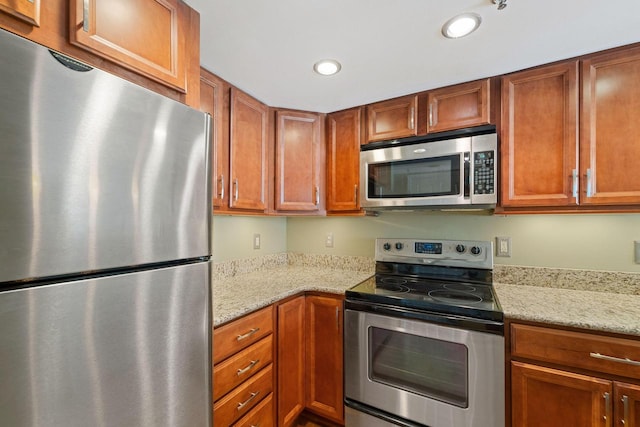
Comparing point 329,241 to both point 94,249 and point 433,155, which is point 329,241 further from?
point 94,249

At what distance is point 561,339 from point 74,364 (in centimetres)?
175

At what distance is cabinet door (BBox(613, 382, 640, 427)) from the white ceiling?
1550mm

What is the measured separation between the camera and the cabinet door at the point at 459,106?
1.70 meters

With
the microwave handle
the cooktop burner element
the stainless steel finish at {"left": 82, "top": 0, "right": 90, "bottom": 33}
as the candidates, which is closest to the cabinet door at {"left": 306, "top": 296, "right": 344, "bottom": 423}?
the cooktop burner element

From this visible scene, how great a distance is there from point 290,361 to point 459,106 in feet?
6.18

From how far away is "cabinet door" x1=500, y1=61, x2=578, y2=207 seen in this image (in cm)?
150

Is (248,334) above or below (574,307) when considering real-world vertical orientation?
below

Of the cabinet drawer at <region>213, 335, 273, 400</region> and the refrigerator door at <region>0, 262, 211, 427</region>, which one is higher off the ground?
the refrigerator door at <region>0, 262, 211, 427</region>

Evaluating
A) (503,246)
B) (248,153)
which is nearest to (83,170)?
(248,153)

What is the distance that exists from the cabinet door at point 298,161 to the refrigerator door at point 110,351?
3.86 feet

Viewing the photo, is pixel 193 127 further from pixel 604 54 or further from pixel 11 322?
pixel 604 54

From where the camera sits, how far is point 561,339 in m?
1.24

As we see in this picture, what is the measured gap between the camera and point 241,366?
4.47 feet

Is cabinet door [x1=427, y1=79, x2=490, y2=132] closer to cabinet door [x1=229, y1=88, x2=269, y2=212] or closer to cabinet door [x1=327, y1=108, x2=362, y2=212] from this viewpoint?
cabinet door [x1=327, y1=108, x2=362, y2=212]
